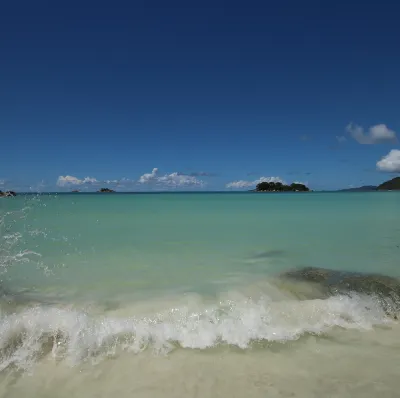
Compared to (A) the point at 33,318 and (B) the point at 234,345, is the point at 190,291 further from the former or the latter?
(A) the point at 33,318

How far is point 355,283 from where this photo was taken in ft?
24.6

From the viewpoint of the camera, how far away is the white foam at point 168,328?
15.1 ft

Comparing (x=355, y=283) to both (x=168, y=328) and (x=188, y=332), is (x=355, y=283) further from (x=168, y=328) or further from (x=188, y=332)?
(x=168, y=328)

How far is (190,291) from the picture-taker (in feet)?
24.0

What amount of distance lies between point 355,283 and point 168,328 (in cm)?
484

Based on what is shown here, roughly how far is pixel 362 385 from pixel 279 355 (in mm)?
1050

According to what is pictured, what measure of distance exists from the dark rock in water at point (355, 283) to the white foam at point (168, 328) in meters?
0.54

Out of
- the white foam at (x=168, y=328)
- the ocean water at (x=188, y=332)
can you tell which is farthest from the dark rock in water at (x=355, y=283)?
the white foam at (x=168, y=328)

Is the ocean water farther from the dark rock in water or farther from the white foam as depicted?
the dark rock in water

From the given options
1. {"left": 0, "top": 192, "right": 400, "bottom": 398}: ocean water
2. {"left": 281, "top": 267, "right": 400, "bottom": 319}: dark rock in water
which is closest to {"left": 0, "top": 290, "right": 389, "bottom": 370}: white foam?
{"left": 0, "top": 192, "right": 400, "bottom": 398}: ocean water

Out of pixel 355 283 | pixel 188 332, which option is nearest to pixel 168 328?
pixel 188 332

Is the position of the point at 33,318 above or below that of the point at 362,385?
above

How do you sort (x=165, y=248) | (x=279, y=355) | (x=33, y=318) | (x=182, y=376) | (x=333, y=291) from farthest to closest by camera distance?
(x=165, y=248) < (x=333, y=291) < (x=33, y=318) < (x=279, y=355) < (x=182, y=376)

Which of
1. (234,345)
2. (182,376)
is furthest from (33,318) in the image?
(234,345)
